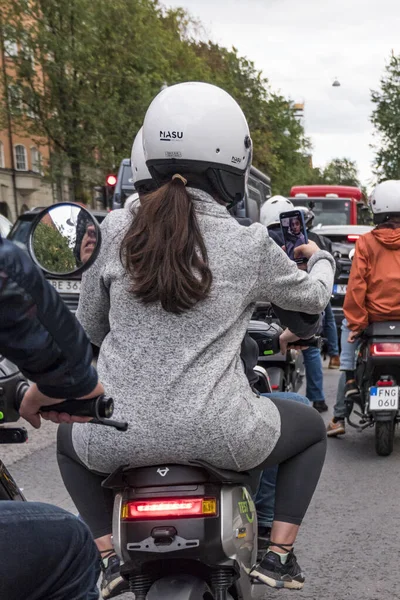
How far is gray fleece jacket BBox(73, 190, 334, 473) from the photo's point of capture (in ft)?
9.07

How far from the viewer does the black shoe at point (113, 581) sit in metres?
3.05

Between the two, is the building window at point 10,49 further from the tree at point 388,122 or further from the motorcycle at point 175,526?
the motorcycle at point 175,526

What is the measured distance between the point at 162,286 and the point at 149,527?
0.65 m

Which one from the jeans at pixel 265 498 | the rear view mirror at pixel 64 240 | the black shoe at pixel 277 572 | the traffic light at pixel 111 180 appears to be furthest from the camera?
the traffic light at pixel 111 180

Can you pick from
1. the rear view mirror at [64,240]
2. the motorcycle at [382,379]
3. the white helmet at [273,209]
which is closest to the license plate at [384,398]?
the motorcycle at [382,379]

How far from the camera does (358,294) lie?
23.5 ft

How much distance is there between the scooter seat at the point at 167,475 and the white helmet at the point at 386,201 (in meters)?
4.66

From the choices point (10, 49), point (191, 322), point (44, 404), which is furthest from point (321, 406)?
point (10, 49)

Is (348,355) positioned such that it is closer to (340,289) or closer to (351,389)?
(351,389)

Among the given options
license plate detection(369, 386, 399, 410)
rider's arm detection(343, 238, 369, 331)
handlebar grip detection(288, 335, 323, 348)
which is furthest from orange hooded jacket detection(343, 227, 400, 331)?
handlebar grip detection(288, 335, 323, 348)

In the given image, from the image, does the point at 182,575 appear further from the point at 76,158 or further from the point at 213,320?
the point at 76,158

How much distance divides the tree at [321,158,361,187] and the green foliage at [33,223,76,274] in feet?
372

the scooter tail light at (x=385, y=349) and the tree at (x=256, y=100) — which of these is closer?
the scooter tail light at (x=385, y=349)

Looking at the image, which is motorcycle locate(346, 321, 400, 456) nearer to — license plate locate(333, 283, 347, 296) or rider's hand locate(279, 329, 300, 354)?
rider's hand locate(279, 329, 300, 354)
